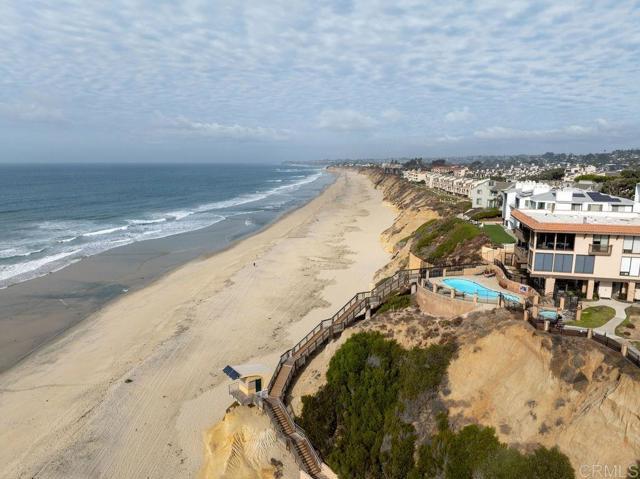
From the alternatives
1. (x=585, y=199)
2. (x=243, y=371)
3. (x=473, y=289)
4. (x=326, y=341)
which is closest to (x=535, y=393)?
(x=473, y=289)

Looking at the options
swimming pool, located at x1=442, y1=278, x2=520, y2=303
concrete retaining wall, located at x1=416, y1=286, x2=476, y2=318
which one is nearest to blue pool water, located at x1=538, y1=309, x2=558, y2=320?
swimming pool, located at x1=442, y1=278, x2=520, y2=303

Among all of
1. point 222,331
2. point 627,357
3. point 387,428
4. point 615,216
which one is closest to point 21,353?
point 222,331

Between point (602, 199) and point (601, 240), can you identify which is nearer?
point (601, 240)

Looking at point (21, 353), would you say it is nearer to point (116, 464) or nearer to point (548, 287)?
point (116, 464)

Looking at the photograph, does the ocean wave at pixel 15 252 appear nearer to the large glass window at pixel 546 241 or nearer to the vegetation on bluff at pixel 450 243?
the vegetation on bluff at pixel 450 243

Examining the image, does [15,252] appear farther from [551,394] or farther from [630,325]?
[630,325]

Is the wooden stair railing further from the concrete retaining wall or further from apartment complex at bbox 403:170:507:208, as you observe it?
apartment complex at bbox 403:170:507:208

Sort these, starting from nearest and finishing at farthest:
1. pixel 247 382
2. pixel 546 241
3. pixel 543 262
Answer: pixel 247 382
pixel 543 262
pixel 546 241
